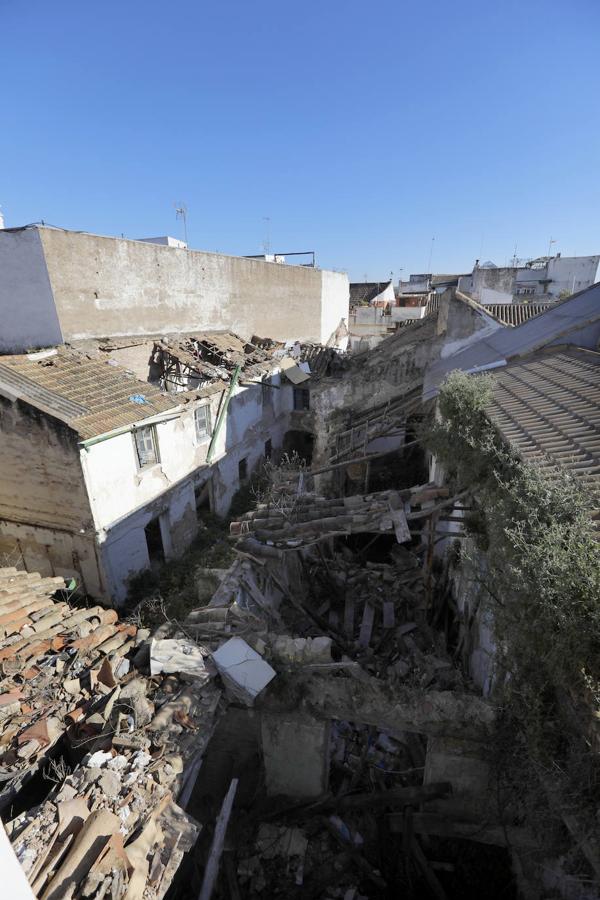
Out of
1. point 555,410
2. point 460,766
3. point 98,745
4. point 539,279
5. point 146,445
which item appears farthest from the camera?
point 539,279

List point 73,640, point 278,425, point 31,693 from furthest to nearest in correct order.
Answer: point 278,425, point 73,640, point 31,693

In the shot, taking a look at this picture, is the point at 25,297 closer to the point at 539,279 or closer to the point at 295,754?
the point at 295,754

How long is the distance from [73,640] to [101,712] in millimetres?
1803

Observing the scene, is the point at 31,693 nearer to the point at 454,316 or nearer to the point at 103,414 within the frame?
the point at 103,414

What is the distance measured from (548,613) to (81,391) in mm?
11206

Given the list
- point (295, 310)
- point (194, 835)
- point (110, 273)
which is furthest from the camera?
point (295, 310)

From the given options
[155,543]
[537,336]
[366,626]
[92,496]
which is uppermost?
[537,336]

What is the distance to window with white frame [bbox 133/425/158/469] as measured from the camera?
39.3 feet

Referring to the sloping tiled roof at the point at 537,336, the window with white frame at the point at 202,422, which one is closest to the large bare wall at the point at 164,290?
the window with white frame at the point at 202,422

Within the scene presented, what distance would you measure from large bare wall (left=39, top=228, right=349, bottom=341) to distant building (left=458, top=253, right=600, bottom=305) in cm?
1696

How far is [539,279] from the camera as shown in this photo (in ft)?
155

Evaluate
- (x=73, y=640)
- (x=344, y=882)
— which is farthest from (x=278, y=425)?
(x=344, y=882)

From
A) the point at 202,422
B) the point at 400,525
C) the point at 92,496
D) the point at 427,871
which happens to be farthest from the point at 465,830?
the point at 202,422

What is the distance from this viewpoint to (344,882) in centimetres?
607
